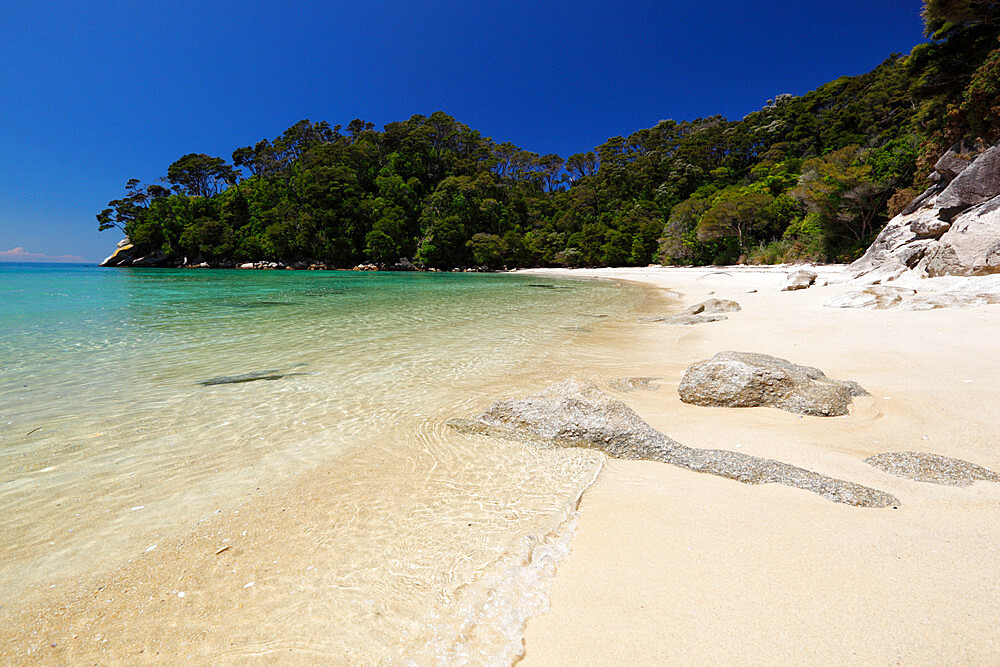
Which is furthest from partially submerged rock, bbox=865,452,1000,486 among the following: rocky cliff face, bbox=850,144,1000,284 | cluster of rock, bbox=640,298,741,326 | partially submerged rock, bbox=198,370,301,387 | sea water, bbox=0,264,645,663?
rocky cliff face, bbox=850,144,1000,284

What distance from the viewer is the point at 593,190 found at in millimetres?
61844

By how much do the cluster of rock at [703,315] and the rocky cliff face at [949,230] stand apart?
6876mm

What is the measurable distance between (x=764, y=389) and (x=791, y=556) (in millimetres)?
2609

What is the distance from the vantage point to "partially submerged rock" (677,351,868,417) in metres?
3.89

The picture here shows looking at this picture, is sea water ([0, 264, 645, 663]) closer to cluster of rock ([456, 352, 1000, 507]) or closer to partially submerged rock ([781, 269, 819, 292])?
cluster of rock ([456, 352, 1000, 507])

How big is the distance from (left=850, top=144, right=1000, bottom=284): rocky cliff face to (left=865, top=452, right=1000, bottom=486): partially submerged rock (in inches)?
524

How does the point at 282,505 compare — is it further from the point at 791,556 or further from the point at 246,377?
the point at 246,377

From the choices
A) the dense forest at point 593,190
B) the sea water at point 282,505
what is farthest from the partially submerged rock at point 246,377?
the dense forest at point 593,190

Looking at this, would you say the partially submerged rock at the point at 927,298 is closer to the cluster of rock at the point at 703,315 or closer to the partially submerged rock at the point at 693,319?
the cluster of rock at the point at 703,315

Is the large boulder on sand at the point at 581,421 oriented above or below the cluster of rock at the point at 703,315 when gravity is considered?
below

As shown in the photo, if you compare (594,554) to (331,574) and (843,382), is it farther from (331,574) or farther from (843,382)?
(843,382)

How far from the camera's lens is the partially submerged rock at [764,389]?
12.8ft

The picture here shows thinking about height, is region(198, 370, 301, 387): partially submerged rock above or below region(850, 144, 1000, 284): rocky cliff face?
below

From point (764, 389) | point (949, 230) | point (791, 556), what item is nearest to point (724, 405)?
point (764, 389)
